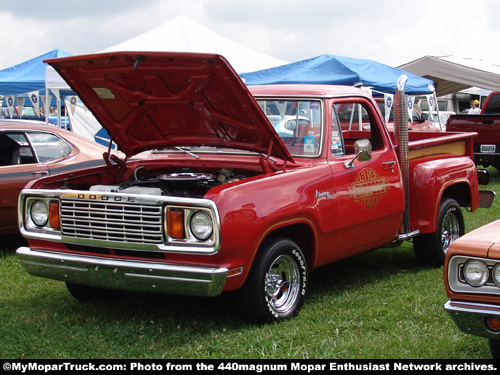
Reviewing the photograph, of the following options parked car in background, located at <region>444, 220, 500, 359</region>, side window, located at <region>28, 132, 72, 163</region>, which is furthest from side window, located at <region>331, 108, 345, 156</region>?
side window, located at <region>28, 132, 72, 163</region>

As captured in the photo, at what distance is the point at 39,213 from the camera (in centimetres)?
471

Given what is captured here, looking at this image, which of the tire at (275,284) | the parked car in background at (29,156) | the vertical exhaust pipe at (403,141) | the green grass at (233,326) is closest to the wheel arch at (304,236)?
the tire at (275,284)

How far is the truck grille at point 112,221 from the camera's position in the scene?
4.16 meters

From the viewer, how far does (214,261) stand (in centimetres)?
409

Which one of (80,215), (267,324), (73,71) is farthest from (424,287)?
(73,71)

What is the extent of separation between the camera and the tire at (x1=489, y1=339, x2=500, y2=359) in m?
3.60

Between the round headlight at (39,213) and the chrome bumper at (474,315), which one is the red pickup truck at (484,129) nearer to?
the round headlight at (39,213)

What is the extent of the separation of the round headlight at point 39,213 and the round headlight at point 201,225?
1.25 m

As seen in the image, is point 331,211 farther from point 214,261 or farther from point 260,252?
point 214,261

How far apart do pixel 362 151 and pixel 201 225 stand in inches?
64.9

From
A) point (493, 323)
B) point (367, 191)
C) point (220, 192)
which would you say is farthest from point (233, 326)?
point (493, 323)

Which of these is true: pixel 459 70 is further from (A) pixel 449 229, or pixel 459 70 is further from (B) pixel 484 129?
(A) pixel 449 229

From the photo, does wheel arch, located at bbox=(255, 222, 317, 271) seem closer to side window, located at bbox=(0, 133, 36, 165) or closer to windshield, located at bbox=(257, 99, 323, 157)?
windshield, located at bbox=(257, 99, 323, 157)
